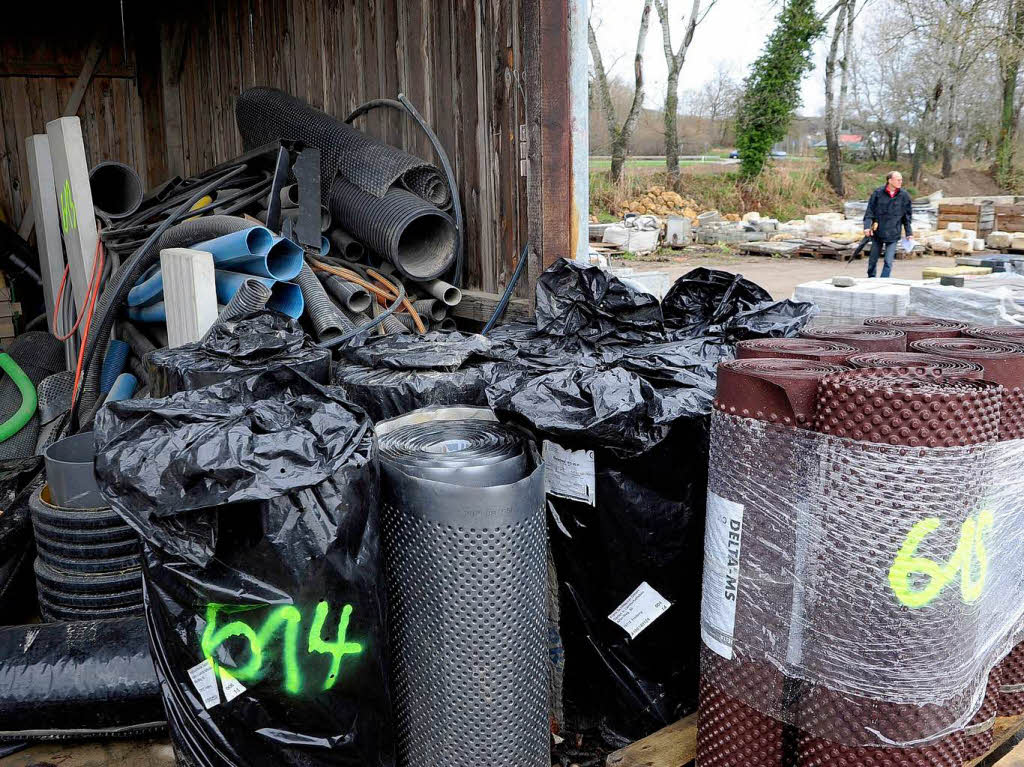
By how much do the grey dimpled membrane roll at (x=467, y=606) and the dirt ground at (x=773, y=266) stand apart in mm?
10891

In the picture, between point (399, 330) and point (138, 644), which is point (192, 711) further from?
point (399, 330)

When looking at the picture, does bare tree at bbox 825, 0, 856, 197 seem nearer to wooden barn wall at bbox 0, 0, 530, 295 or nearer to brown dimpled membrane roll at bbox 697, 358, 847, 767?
wooden barn wall at bbox 0, 0, 530, 295

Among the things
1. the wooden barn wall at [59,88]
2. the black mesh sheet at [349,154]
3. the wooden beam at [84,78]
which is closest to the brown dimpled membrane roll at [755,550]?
the black mesh sheet at [349,154]

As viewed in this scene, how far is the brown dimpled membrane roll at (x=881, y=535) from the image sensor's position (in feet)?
5.22

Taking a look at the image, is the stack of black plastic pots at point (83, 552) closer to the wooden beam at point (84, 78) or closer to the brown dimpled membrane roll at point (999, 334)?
the brown dimpled membrane roll at point (999, 334)

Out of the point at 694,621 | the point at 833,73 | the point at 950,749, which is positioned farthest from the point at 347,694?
the point at 833,73

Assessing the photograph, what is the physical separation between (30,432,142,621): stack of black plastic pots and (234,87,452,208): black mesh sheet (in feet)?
7.67

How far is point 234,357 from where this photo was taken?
8.92ft

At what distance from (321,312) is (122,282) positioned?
100cm

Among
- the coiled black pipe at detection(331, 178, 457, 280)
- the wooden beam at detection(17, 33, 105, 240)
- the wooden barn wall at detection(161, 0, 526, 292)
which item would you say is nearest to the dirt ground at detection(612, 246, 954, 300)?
the wooden barn wall at detection(161, 0, 526, 292)

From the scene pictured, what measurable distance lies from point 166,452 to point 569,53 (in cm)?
260

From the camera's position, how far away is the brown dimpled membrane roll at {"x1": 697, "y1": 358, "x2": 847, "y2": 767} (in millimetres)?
1761

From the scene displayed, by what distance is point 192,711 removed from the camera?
1905 millimetres

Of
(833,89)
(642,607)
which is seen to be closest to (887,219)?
(642,607)
